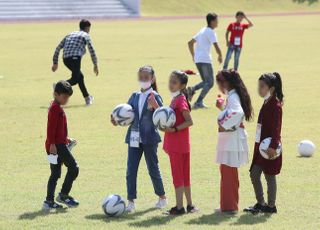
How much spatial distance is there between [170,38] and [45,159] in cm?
2839

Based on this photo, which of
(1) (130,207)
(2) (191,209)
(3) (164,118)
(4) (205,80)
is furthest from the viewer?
(4) (205,80)

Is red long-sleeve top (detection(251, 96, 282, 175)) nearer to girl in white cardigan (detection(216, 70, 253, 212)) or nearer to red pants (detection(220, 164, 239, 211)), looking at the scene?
girl in white cardigan (detection(216, 70, 253, 212))

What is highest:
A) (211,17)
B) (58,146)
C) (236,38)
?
(211,17)

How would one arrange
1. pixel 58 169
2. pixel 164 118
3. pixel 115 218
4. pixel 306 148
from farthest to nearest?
pixel 306 148 → pixel 58 169 → pixel 115 218 → pixel 164 118

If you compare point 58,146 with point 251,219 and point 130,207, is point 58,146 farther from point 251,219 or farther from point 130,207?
point 251,219

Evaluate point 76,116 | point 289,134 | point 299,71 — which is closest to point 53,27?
point 299,71

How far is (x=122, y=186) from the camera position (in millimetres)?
10422

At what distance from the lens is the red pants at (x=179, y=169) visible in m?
8.99

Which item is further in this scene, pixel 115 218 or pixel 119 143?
pixel 119 143

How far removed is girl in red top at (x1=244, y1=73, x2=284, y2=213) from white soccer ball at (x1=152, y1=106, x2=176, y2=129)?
98 centimetres

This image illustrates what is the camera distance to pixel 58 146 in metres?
9.22

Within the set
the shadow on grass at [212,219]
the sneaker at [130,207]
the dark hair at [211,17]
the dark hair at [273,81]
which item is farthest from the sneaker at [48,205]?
the dark hair at [211,17]

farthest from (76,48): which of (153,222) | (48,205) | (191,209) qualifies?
(153,222)

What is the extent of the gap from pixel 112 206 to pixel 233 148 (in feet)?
4.79
